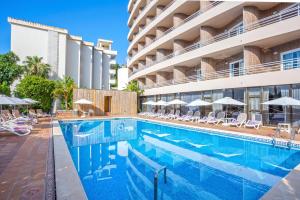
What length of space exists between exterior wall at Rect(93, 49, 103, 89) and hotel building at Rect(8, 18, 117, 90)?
163 centimetres

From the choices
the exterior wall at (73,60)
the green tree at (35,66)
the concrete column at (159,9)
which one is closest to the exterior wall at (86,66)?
the exterior wall at (73,60)

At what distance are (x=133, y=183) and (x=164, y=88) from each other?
19.8m

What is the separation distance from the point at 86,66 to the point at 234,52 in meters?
29.1

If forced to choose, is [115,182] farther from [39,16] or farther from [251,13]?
[39,16]

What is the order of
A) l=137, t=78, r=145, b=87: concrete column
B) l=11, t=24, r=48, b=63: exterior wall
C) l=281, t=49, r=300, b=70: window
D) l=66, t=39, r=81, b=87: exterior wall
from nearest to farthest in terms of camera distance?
l=281, t=49, r=300, b=70: window, l=11, t=24, r=48, b=63: exterior wall, l=137, t=78, r=145, b=87: concrete column, l=66, t=39, r=81, b=87: exterior wall

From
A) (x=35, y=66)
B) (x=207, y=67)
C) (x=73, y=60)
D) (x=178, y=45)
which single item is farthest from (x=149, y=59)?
(x=35, y=66)

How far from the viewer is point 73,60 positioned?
3747cm

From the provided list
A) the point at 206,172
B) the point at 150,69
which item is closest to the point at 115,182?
the point at 206,172

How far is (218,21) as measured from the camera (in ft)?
61.8

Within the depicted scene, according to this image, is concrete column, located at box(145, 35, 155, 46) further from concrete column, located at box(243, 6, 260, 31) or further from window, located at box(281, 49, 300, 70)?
window, located at box(281, 49, 300, 70)

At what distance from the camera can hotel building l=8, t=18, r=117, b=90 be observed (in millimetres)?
33562

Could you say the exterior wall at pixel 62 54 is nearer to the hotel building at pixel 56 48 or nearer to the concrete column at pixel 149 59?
the hotel building at pixel 56 48

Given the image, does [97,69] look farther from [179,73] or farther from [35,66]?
[179,73]

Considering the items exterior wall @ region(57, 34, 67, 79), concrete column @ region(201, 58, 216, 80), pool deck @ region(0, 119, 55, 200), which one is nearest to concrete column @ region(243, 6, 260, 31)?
concrete column @ region(201, 58, 216, 80)
